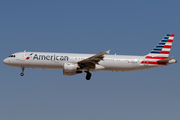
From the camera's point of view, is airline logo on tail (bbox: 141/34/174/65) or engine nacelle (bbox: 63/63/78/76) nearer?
engine nacelle (bbox: 63/63/78/76)

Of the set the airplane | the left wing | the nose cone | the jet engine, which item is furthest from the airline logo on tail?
the nose cone

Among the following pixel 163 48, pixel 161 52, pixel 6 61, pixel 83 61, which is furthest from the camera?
pixel 163 48

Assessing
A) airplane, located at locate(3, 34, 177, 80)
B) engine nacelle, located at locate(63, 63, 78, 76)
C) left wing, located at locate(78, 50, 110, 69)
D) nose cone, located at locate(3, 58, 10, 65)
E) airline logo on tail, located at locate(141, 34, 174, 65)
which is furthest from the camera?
airline logo on tail, located at locate(141, 34, 174, 65)

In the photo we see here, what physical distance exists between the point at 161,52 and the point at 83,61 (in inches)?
574

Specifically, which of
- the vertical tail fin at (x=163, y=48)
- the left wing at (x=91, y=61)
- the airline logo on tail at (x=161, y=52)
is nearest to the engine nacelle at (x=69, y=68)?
the left wing at (x=91, y=61)

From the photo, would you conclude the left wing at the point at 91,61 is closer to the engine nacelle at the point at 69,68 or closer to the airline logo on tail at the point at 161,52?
the engine nacelle at the point at 69,68

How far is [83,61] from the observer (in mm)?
53094

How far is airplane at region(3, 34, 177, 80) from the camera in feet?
175

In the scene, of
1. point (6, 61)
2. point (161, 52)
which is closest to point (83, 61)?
point (6, 61)

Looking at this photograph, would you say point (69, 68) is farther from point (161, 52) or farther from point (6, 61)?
point (161, 52)

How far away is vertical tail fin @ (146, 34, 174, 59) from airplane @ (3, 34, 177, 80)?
11.2 inches

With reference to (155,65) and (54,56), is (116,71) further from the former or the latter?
(54,56)

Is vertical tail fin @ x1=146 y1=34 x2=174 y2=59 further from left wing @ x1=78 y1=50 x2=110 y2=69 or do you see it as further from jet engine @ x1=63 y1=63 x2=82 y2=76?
jet engine @ x1=63 y1=63 x2=82 y2=76

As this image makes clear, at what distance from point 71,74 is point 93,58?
14.7 feet
